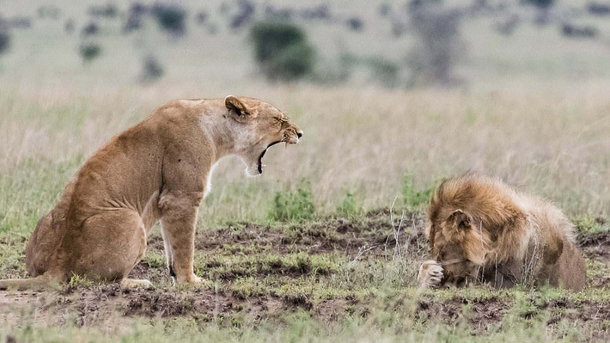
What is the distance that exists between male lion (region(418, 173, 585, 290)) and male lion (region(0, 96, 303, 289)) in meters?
1.10

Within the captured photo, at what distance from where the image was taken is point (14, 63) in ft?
109

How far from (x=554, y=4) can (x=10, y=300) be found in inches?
1819

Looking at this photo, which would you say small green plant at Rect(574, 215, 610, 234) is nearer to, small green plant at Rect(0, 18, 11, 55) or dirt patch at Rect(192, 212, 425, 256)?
dirt patch at Rect(192, 212, 425, 256)

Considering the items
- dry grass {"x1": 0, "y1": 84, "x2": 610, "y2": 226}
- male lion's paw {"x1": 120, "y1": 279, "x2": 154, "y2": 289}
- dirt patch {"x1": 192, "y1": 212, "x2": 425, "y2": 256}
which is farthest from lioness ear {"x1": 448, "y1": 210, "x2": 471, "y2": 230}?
dry grass {"x1": 0, "y1": 84, "x2": 610, "y2": 226}

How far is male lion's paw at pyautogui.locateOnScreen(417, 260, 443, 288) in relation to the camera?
6395 mm

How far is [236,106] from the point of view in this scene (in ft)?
22.3

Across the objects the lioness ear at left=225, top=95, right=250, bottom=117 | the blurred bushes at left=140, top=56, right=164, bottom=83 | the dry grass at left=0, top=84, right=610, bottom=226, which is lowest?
the blurred bushes at left=140, top=56, right=164, bottom=83

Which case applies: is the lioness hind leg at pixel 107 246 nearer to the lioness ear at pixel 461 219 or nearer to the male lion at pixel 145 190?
the male lion at pixel 145 190

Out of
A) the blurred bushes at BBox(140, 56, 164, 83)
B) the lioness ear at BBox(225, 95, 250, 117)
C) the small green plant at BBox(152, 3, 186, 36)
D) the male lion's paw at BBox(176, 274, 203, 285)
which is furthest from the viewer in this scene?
the small green plant at BBox(152, 3, 186, 36)

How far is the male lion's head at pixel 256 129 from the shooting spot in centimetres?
684

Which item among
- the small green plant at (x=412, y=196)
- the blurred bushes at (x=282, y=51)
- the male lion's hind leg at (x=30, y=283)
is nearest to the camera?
the male lion's hind leg at (x=30, y=283)

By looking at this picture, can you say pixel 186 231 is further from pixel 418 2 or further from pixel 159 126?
pixel 418 2

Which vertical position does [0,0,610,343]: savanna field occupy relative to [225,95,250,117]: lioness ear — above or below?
below

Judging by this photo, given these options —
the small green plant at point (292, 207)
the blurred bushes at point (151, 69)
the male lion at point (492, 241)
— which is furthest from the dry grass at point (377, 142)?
the blurred bushes at point (151, 69)
